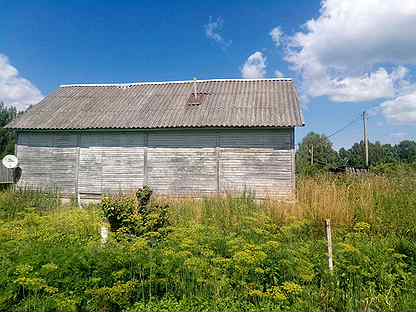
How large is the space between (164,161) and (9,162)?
24.2 ft

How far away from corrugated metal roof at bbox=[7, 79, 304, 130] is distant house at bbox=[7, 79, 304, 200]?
0.05 metres

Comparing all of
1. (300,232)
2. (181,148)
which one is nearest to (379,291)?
(300,232)

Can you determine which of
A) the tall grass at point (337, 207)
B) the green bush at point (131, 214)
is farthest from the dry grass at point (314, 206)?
the green bush at point (131, 214)

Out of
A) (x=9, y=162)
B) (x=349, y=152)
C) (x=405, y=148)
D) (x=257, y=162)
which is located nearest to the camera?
(x=257, y=162)

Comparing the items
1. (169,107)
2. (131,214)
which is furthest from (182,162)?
(131,214)

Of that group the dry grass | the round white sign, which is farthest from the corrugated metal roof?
the dry grass

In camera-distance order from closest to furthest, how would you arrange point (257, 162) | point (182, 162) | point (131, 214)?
point (131, 214) < point (257, 162) < point (182, 162)

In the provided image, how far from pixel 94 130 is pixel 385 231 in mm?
12531

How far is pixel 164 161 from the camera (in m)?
14.2

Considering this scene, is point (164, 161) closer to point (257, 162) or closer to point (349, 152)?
point (257, 162)

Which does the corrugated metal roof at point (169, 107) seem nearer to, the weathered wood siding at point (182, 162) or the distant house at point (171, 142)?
the distant house at point (171, 142)

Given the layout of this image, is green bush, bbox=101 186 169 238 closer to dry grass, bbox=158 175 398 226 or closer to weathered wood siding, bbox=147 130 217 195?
dry grass, bbox=158 175 398 226

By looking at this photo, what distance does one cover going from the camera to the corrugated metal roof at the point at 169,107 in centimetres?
1391

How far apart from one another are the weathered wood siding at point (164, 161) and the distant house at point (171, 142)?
0.04 metres
